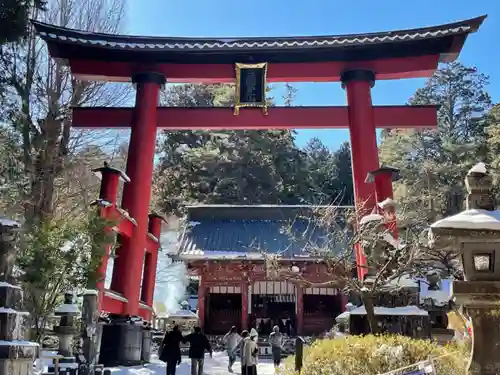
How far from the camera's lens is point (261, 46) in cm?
1555

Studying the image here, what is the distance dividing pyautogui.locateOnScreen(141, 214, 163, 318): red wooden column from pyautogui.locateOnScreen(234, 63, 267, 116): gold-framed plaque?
5671 millimetres

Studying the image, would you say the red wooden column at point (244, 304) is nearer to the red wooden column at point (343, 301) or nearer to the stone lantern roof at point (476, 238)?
the red wooden column at point (343, 301)

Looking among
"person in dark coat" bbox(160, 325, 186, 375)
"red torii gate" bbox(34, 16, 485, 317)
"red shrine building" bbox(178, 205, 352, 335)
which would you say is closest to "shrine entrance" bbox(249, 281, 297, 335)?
"red shrine building" bbox(178, 205, 352, 335)

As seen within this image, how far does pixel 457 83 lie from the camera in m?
37.1

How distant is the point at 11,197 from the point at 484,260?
36.5ft

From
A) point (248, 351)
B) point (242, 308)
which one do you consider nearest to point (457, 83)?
point (242, 308)

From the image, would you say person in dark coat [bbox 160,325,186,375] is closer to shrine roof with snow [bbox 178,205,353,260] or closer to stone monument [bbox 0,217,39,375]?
stone monument [bbox 0,217,39,375]

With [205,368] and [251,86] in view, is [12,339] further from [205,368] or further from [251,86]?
[251,86]

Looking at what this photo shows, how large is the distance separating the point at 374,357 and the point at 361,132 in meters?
8.36

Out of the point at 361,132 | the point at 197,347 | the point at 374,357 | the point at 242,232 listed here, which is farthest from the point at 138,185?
the point at 242,232

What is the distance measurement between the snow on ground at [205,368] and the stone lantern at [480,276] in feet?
25.9

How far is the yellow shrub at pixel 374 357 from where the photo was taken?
25.0ft

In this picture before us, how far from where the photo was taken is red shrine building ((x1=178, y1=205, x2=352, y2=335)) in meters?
23.2

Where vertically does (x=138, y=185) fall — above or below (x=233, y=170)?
below
